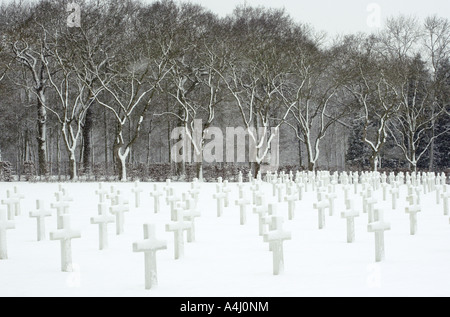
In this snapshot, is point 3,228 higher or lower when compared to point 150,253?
higher

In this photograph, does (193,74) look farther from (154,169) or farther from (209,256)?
(209,256)

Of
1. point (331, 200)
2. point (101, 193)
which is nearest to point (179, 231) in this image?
point (331, 200)

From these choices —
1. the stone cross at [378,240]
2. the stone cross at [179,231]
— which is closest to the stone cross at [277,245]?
the stone cross at [378,240]

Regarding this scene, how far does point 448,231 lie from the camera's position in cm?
1152

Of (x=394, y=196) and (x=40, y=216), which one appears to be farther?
(x=394, y=196)

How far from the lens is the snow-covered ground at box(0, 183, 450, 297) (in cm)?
674

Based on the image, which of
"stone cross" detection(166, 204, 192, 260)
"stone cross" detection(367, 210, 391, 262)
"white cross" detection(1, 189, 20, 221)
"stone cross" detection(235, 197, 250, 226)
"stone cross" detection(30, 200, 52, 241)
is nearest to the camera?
"stone cross" detection(367, 210, 391, 262)

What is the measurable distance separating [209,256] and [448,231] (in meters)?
5.15

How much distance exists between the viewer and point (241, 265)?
8266mm

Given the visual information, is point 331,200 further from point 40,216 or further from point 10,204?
point 10,204

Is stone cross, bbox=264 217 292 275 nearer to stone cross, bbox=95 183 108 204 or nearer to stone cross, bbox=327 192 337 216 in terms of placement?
stone cross, bbox=327 192 337 216

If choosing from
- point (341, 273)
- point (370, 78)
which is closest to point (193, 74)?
point (370, 78)

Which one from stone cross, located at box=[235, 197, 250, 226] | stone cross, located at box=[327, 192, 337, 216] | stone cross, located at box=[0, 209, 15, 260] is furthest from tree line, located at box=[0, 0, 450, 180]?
stone cross, located at box=[0, 209, 15, 260]
